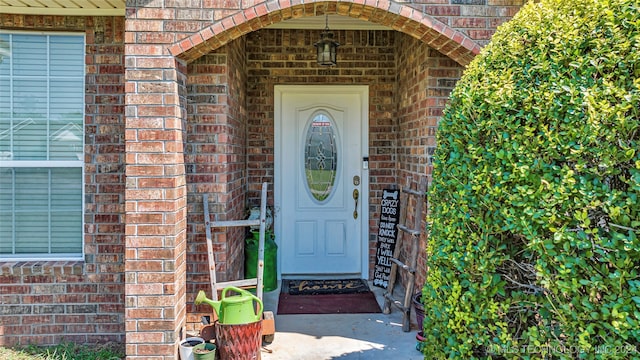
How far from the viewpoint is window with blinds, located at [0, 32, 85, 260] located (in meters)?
3.96

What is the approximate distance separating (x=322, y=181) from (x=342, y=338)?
7.22 feet

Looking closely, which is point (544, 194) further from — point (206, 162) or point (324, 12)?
point (206, 162)

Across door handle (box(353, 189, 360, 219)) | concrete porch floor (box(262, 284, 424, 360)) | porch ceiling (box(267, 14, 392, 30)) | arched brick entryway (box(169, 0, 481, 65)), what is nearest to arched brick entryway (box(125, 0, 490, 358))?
arched brick entryway (box(169, 0, 481, 65))

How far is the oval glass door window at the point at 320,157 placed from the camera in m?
5.80

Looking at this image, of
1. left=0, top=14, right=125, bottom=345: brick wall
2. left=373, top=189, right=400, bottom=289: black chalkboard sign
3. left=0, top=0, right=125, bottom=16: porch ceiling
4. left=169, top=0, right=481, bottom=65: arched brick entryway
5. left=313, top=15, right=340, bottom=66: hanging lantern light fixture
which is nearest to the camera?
left=169, top=0, right=481, bottom=65: arched brick entryway

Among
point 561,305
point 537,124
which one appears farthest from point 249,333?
point 537,124

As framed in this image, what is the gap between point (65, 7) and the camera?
3.78 metres

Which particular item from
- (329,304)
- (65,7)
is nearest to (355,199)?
(329,304)

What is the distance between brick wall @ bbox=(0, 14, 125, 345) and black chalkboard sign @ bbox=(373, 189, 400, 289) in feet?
9.10

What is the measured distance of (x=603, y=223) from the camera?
6.29 feet

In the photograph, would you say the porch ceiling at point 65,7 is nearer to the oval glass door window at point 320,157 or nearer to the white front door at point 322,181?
the white front door at point 322,181

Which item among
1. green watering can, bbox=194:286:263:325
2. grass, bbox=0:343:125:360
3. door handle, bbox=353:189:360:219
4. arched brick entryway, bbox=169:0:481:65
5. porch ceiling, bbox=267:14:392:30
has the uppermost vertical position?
porch ceiling, bbox=267:14:392:30

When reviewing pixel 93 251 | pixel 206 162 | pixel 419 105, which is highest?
pixel 419 105

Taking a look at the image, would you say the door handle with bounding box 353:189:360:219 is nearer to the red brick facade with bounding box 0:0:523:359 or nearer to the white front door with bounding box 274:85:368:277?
the white front door with bounding box 274:85:368:277
